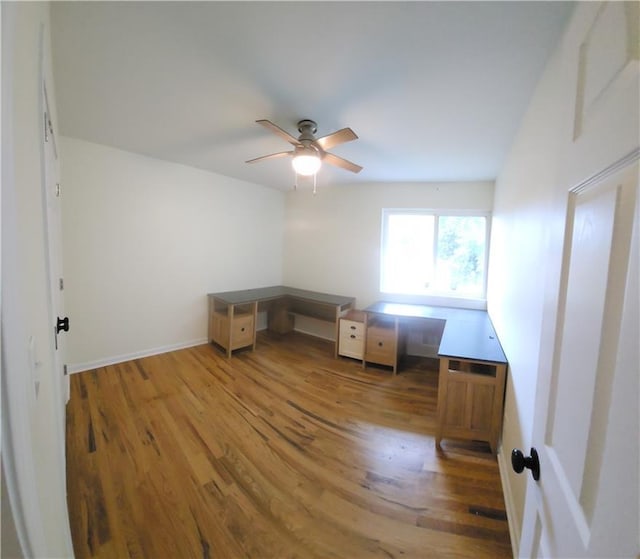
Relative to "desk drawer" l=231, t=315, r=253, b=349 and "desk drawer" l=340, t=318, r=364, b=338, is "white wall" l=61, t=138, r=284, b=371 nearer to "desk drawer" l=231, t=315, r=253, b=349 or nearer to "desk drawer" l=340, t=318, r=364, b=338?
"desk drawer" l=231, t=315, r=253, b=349

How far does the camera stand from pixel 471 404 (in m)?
1.90

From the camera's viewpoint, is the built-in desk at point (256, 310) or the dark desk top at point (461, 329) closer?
the dark desk top at point (461, 329)

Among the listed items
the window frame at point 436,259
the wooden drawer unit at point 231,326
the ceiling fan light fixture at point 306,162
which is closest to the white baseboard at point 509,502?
the window frame at point 436,259

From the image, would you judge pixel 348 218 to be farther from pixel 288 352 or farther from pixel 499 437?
pixel 499 437

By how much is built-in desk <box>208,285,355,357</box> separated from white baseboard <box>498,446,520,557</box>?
208cm

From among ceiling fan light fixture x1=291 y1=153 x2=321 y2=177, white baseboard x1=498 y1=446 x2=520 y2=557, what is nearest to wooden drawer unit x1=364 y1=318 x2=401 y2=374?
white baseboard x1=498 y1=446 x2=520 y2=557

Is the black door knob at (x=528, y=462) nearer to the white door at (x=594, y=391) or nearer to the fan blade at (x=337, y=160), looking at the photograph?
the white door at (x=594, y=391)

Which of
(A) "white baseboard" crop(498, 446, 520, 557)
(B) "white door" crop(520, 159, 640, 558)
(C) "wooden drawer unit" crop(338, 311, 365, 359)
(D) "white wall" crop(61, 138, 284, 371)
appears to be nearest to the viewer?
(B) "white door" crop(520, 159, 640, 558)

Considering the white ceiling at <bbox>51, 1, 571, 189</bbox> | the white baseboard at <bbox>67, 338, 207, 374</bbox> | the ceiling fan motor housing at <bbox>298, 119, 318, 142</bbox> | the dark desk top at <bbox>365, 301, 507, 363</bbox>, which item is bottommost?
the white baseboard at <bbox>67, 338, 207, 374</bbox>

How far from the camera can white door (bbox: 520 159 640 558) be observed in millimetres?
352

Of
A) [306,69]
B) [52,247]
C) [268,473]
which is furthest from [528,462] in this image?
[52,247]

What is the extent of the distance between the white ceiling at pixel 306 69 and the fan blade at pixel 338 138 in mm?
182

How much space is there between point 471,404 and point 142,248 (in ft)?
12.2

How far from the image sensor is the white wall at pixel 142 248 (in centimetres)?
270
